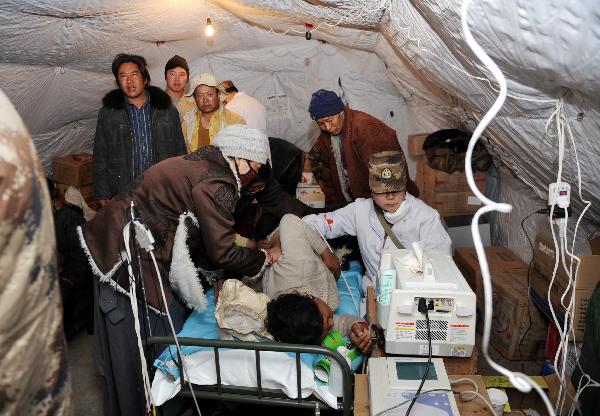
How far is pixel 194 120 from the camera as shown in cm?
376

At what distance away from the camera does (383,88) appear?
17.1 ft

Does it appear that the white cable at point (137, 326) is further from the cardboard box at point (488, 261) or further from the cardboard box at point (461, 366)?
the cardboard box at point (488, 261)

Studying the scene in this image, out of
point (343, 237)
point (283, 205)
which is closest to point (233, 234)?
point (283, 205)

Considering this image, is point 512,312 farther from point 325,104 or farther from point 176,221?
point 176,221

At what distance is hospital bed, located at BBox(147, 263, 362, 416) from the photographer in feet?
6.93

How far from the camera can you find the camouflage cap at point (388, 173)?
8.94ft

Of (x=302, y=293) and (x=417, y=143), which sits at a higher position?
(x=417, y=143)

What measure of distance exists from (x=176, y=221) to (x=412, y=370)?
1.19m

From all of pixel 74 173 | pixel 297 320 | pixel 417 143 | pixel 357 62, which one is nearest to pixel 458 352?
pixel 297 320

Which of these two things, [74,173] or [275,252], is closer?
[275,252]

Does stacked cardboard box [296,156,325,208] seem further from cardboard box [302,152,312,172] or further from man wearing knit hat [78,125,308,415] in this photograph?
man wearing knit hat [78,125,308,415]

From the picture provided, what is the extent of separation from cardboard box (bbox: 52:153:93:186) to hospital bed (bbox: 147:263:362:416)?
2817 millimetres

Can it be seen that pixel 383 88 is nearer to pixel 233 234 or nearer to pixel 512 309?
pixel 512 309

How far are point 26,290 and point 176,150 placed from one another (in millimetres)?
2763
